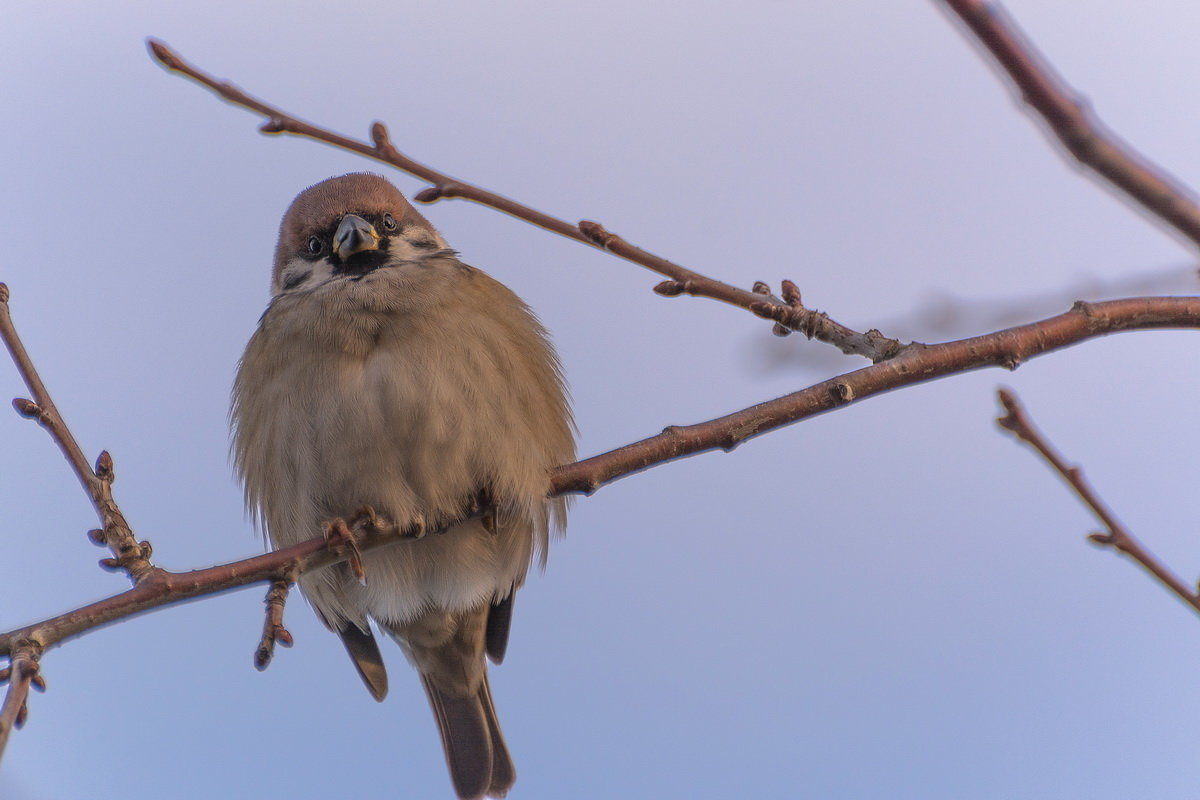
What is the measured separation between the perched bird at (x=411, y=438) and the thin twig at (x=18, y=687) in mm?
1335

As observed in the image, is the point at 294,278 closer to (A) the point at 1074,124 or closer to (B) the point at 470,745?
(B) the point at 470,745

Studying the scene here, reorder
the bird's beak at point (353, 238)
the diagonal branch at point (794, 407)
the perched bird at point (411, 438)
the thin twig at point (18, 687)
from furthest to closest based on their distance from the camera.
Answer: the bird's beak at point (353, 238) → the perched bird at point (411, 438) → the diagonal branch at point (794, 407) → the thin twig at point (18, 687)

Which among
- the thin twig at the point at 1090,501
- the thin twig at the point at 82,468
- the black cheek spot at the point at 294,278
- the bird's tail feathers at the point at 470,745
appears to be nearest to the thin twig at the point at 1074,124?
the thin twig at the point at 1090,501

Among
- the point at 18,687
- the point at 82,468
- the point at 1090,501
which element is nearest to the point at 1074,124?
the point at 1090,501

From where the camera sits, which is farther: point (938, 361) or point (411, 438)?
point (411, 438)

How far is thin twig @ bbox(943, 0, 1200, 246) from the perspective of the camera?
4.22ft

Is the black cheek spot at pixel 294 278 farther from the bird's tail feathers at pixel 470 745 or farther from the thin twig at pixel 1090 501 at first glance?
the thin twig at pixel 1090 501

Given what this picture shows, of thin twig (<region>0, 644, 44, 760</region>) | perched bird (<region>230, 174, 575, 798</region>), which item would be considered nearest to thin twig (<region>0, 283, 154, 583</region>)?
thin twig (<region>0, 644, 44, 760</region>)

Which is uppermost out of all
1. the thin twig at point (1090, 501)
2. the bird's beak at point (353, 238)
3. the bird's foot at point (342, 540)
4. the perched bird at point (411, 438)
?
the bird's beak at point (353, 238)

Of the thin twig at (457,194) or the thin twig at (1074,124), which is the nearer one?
the thin twig at (1074,124)

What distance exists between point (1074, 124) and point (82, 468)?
2165mm

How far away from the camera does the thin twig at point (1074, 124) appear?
4.22ft

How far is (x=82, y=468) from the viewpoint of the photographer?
2531mm

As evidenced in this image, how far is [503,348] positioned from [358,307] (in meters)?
0.50
